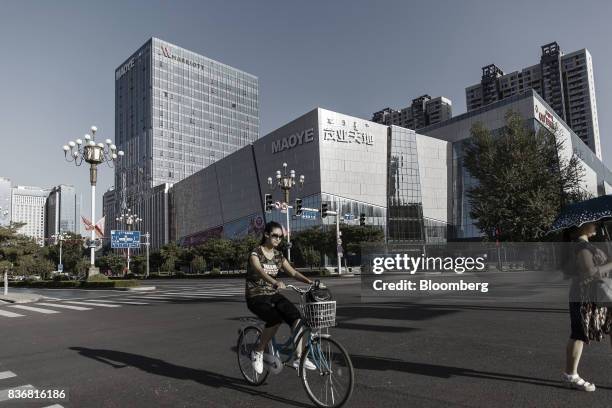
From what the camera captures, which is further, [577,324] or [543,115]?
[543,115]

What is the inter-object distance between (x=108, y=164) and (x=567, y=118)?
149965 mm

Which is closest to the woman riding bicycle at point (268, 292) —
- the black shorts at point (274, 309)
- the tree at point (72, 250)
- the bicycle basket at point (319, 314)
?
the black shorts at point (274, 309)

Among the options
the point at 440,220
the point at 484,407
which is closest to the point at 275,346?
the point at 484,407

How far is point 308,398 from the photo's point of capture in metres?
4.66

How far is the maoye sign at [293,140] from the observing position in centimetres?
7601

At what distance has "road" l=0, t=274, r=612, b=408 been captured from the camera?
186 inches

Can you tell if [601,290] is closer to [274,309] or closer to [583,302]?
[583,302]

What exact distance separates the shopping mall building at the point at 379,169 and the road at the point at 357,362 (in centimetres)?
6221

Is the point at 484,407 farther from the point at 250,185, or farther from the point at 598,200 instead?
the point at 250,185

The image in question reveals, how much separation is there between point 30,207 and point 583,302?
188085mm

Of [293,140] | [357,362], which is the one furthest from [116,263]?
[357,362]

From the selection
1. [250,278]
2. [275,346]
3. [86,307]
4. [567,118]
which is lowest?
[86,307]

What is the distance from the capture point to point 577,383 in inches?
183

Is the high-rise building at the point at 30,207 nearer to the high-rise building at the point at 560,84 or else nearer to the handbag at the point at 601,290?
the high-rise building at the point at 560,84
